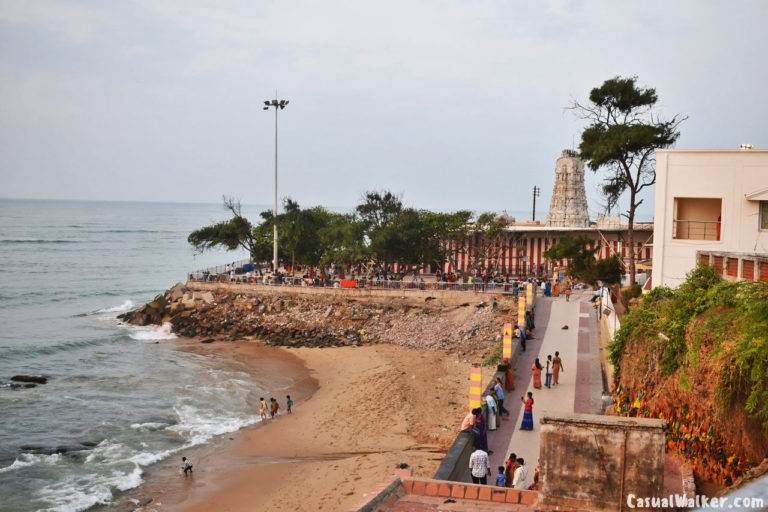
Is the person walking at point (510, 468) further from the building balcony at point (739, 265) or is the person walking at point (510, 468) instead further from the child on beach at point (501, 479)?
the building balcony at point (739, 265)

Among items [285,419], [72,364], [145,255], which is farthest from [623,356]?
[145,255]

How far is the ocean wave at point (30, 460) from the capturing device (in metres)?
20.9

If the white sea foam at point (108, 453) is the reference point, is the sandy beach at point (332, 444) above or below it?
above

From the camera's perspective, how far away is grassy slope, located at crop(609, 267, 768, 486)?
10656 mm

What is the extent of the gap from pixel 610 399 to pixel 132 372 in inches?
922

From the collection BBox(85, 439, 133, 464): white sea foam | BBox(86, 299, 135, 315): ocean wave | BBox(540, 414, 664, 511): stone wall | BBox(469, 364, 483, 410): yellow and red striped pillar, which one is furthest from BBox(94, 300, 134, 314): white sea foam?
BBox(540, 414, 664, 511): stone wall

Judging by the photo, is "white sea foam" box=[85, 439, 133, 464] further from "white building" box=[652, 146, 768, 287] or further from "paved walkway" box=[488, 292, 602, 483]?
"white building" box=[652, 146, 768, 287]

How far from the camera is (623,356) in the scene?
16.8m

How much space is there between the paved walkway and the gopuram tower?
94.1ft

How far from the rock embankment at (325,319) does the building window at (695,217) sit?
1449 cm

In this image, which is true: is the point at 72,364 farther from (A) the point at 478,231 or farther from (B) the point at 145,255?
(B) the point at 145,255

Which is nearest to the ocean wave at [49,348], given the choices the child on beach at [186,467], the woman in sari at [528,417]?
the child on beach at [186,467]

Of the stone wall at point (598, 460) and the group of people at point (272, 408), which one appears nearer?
the stone wall at point (598, 460)

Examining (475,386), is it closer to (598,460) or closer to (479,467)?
(479,467)
